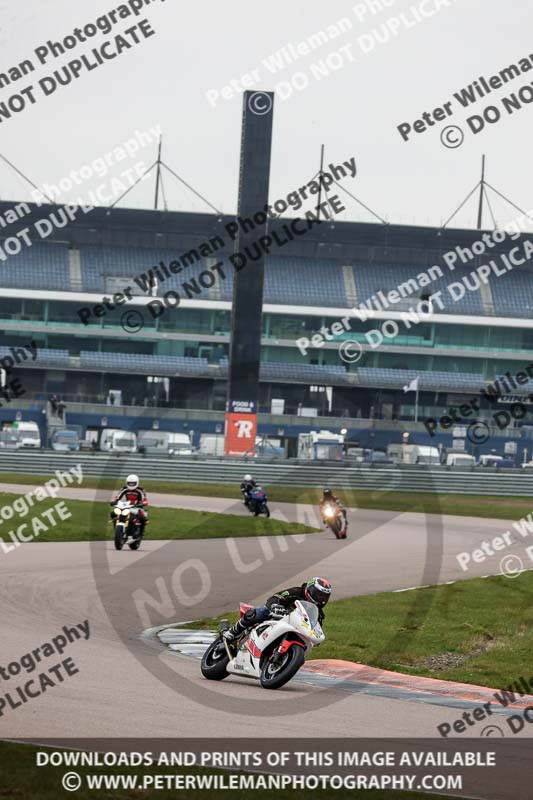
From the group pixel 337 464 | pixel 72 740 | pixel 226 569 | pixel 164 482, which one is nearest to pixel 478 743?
pixel 72 740

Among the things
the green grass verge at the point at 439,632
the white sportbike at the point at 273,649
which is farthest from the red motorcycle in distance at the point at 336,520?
the white sportbike at the point at 273,649

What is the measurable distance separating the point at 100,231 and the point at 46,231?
158 inches

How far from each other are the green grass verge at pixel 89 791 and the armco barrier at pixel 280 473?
46.0 m

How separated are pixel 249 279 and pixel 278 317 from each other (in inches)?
892

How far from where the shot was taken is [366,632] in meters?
16.5

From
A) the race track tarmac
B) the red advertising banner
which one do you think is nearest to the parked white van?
the red advertising banner

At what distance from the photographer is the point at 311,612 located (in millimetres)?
11891

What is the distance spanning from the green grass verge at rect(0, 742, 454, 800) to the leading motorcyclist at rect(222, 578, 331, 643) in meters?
3.83

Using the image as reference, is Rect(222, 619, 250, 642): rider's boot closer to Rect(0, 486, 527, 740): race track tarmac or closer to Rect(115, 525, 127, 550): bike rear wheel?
Rect(0, 486, 527, 740): race track tarmac

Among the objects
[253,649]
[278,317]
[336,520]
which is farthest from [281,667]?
[278,317]

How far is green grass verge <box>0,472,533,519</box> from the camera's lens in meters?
47.0

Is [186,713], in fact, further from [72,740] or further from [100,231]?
[100,231]

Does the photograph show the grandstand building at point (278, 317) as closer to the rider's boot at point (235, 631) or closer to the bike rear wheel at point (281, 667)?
the rider's boot at point (235, 631)

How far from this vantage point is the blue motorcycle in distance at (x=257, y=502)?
36.7 m
